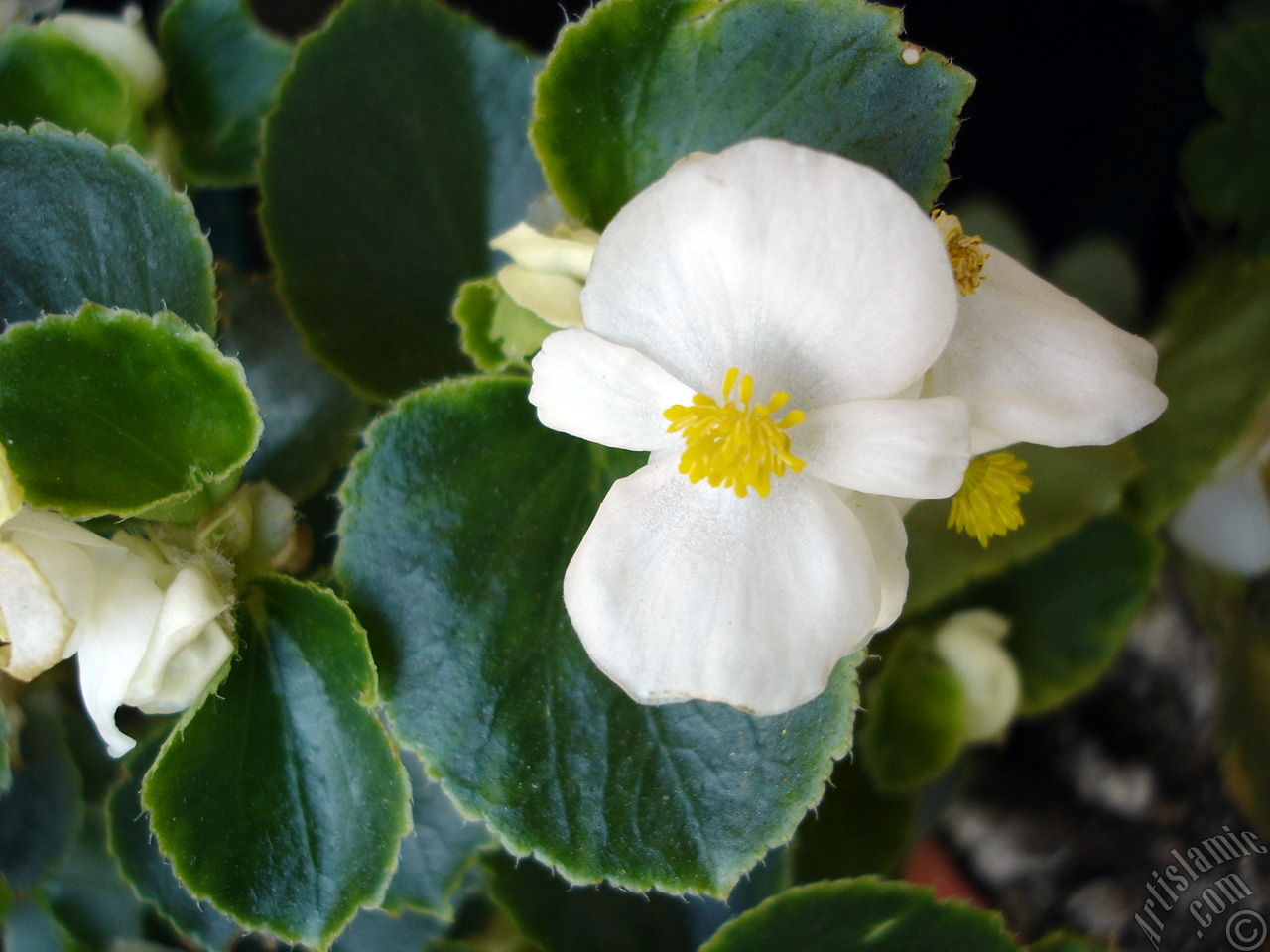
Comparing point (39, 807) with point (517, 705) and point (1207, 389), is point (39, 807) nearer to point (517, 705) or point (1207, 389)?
point (517, 705)

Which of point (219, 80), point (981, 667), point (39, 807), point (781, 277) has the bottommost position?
point (39, 807)

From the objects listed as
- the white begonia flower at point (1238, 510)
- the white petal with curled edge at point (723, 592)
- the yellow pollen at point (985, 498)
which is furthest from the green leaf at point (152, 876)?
→ the white begonia flower at point (1238, 510)

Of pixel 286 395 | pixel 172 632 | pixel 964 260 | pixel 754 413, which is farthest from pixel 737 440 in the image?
pixel 286 395

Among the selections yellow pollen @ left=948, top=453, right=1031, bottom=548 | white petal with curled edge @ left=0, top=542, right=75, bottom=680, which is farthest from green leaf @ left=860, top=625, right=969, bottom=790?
white petal with curled edge @ left=0, top=542, right=75, bottom=680

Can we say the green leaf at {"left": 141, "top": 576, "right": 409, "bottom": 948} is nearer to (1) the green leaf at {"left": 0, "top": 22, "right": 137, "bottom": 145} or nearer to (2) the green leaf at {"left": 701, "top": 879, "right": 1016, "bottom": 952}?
(2) the green leaf at {"left": 701, "top": 879, "right": 1016, "bottom": 952}

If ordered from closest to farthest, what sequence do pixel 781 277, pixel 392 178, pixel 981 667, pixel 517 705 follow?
pixel 781 277
pixel 517 705
pixel 392 178
pixel 981 667

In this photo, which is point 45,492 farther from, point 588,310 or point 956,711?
point 956,711

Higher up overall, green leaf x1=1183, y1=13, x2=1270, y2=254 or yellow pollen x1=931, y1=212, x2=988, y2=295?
yellow pollen x1=931, y1=212, x2=988, y2=295
